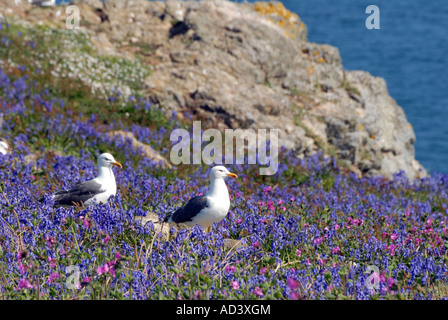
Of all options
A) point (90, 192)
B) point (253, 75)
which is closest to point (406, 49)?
point (253, 75)

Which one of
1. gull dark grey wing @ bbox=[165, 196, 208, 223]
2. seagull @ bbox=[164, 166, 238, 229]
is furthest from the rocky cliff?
gull dark grey wing @ bbox=[165, 196, 208, 223]

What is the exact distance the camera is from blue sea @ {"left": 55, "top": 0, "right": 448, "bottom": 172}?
44500 millimetres

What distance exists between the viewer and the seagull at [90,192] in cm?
827

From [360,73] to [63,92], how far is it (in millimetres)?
8065

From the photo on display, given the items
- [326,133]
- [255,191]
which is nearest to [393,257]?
[255,191]

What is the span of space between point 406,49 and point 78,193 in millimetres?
54969

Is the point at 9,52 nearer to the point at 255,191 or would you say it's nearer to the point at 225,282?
the point at 255,191

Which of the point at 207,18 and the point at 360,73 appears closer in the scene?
the point at 207,18

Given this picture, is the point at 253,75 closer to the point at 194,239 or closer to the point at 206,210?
the point at 206,210

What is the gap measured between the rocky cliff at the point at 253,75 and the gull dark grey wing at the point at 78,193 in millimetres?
6537

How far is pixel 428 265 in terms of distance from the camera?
246 inches

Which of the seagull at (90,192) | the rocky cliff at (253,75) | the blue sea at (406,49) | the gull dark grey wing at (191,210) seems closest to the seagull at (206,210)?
→ the gull dark grey wing at (191,210)

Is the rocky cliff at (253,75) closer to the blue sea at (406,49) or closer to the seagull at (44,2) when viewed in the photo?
the seagull at (44,2)
